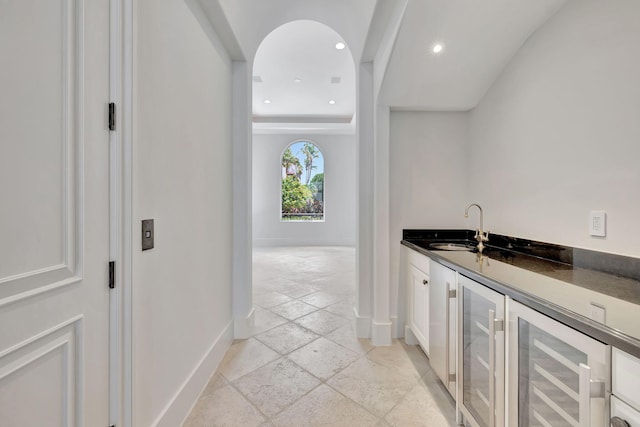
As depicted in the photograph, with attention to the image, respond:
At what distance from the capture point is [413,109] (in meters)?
2.53

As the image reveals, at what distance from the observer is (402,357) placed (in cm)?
225

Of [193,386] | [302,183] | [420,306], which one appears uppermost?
[302,183]

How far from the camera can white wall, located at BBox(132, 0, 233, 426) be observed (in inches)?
48.1

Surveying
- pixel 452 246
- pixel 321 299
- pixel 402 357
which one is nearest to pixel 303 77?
pixel 321 299

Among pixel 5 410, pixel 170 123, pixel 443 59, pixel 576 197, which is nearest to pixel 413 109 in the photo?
pixel 443 59

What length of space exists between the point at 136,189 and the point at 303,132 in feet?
23.6

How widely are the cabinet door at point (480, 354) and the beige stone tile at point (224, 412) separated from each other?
111 cm

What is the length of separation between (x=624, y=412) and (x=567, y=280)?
0.62 meters

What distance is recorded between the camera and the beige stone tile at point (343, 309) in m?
3.10

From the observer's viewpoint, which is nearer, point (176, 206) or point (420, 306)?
point (176, 206)

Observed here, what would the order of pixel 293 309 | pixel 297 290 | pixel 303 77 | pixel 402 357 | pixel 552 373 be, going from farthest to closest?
pixel 303 77, pixel 297 290, pixel 293 309, pixel 402 357, pixel 552 373

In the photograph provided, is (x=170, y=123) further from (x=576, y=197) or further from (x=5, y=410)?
(x=576, y=197)

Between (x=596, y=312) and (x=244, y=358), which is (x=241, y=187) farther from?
(x=596, y=312)

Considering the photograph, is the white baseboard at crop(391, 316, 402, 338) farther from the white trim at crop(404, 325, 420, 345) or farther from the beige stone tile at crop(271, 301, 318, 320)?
the beige stone tile at crop(271, 301, 318, 320)
